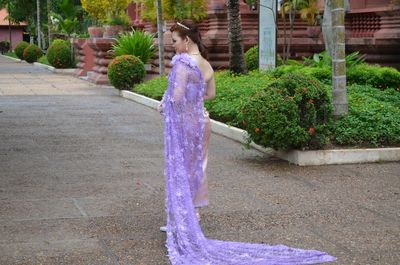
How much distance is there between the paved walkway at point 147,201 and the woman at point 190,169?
24 centimetres

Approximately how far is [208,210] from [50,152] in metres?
3.96

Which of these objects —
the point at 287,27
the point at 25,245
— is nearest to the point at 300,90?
the point at 25,245

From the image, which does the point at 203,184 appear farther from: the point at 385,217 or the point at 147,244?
the point at 385,217

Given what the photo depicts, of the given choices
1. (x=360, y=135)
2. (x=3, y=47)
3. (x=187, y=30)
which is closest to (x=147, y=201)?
(x=187, y=30)

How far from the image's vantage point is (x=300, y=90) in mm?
9477

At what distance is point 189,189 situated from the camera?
19.7ft

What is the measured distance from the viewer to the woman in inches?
223

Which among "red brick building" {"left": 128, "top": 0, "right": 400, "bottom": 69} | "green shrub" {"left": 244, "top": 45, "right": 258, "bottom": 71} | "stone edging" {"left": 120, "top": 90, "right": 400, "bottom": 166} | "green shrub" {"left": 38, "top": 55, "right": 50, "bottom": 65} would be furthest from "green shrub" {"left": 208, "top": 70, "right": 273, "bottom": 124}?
"green shrub" {"left": 38, "top": 55, "right": 50, "bottom": 65}

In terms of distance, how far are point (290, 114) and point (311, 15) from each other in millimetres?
10918

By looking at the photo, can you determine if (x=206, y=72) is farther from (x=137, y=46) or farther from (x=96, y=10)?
(x=96, y=10)

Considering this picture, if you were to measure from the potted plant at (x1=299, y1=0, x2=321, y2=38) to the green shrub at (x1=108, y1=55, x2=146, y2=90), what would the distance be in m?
4.44

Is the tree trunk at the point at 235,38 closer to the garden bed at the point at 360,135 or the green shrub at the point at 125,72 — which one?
the garden bed at the point at 360,135

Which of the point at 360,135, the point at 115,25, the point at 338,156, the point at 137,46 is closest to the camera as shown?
the point at 338,156

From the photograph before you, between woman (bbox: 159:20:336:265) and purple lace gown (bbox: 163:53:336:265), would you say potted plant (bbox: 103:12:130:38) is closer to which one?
woman (bbox: 159:20:336:265)
